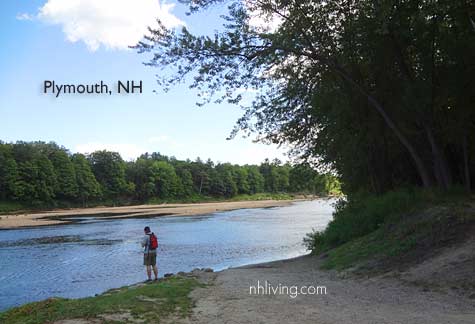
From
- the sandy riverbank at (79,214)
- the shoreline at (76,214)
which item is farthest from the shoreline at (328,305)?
the sandy riverbank at (79,214)

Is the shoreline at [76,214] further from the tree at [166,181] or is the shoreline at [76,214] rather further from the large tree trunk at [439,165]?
the large tree trunk at [439,165]

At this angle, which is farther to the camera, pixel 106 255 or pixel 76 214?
pixel 76 214

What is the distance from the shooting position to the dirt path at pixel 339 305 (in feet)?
24.2

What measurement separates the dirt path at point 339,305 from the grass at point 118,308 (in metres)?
0.47

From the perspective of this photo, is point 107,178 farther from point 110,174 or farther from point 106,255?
point 106,255

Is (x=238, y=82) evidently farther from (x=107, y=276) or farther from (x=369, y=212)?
(x=107, y=276)

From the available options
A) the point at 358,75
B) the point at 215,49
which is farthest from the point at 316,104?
the point at 215,49

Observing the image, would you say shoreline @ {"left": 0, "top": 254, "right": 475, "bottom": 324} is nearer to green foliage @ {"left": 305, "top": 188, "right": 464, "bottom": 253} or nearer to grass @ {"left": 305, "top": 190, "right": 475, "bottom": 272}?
grass @ {"left": 305, "top": 190, "right": 475, "bottom": 272}

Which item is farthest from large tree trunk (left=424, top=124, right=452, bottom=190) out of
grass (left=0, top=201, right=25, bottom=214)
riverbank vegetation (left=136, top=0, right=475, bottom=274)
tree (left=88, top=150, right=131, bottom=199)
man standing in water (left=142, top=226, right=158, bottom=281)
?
tree (left=88, top=150, right=131, bottom=199)

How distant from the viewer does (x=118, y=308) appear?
342 inches

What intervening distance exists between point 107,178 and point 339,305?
4131 inches

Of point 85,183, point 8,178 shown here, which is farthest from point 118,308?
point 85,183

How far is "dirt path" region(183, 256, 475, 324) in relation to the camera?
7363 millimetres

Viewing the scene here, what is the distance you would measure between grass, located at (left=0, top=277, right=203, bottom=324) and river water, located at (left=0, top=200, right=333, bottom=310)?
6620 mm
